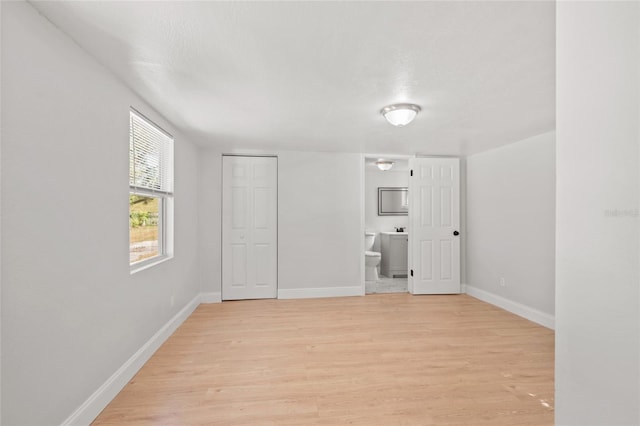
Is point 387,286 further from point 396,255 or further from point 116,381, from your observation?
point 116,381

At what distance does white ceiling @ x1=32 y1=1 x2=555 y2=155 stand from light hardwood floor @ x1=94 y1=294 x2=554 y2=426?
220cm

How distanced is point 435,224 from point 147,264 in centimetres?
398

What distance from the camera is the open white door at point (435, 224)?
4867 millimetres

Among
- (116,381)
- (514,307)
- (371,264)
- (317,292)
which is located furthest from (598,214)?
(371,264)

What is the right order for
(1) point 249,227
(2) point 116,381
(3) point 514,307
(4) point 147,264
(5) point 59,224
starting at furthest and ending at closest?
1. (1) point 249,227
2. (3) point 514,307
3. (4) point 147,264
4. (2) point 116,381
5. (5) point 59,224

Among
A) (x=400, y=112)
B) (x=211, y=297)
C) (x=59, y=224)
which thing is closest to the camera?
(x=59, y=224)

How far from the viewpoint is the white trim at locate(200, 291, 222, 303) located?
448 cm

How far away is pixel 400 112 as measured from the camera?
106 inches

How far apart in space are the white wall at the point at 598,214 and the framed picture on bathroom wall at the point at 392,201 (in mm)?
6076

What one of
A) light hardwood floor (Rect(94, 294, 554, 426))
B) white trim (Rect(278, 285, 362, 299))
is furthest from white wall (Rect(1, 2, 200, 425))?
white trim (Rect(278, 285, 362, 299))

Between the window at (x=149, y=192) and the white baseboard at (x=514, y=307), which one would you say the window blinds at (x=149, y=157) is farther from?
the white baseboard at (x=514, y=307)

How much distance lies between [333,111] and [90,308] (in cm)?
237

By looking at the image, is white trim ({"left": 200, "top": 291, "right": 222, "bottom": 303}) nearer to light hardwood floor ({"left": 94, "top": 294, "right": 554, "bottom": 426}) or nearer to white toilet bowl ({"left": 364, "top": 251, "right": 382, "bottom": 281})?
light hardwood floor ({"left": 94, "top": 294, "right": 554, "bottom": 426})

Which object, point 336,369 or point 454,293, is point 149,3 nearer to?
point 336,369
